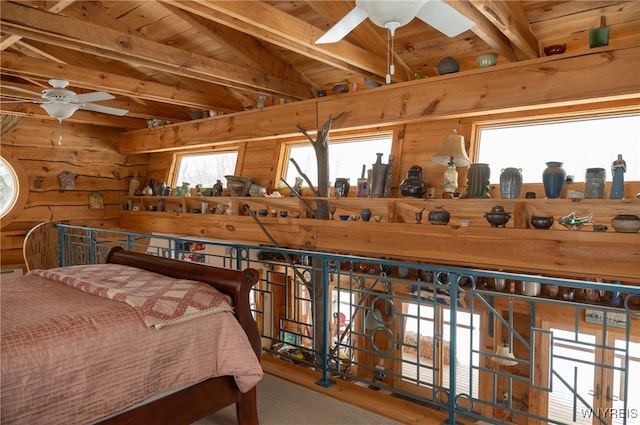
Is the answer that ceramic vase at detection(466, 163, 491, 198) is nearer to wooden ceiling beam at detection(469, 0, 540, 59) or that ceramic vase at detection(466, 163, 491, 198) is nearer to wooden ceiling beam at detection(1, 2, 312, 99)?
wooden ceiling beam at detection(469, 0, 540, 59)

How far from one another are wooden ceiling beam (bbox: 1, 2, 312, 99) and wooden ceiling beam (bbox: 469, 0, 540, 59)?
2.55m

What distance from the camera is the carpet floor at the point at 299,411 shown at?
2176mm

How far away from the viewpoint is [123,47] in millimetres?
3627

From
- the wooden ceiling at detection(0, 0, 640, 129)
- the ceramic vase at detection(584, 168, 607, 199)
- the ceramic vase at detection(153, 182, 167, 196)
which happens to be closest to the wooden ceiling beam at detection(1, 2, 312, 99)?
the wooden ceiling at detection(0, 0, 640, 129)

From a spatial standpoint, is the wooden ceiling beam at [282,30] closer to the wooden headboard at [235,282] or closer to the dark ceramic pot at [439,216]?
the dark ceramic pot at [439,216]

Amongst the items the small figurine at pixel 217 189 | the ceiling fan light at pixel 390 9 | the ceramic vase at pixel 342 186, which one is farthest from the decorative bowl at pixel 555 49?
the small figurine at pixel 217 189

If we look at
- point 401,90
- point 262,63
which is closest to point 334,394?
point 401,90

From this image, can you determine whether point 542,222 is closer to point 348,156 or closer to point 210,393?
point 348,156

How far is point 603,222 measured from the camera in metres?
3.61

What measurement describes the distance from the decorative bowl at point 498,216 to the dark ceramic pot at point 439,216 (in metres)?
0.39

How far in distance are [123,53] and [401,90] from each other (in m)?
2.56

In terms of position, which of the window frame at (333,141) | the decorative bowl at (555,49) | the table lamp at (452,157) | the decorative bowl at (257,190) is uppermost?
the decorative bowl at (555,49)

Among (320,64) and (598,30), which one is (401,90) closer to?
(320,64)

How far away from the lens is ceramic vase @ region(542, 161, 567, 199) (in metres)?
3.53
